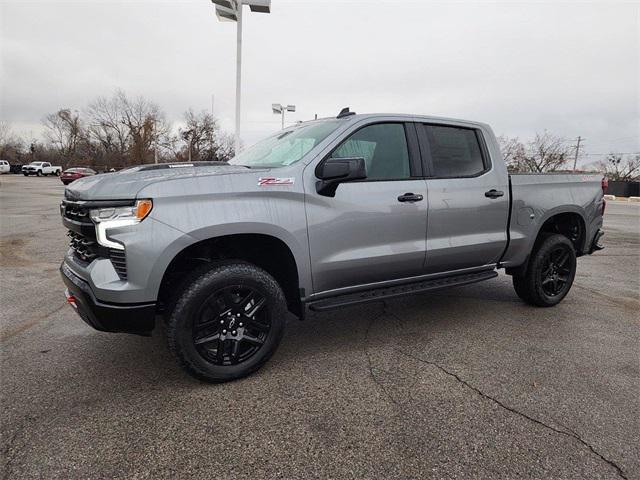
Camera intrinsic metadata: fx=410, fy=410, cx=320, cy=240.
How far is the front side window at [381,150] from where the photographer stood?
129 inches

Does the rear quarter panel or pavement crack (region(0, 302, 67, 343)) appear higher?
the rear quarter panel

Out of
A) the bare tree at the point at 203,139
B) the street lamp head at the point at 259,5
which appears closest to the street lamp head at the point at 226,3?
the street lamp head at the point at 259,5

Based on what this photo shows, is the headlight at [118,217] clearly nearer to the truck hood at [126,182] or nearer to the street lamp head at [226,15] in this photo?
the truck hood at [126,182]

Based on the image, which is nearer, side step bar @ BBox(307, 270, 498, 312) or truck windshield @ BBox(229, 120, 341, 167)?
side step bar @ BBox(307, 270, 498, 312)

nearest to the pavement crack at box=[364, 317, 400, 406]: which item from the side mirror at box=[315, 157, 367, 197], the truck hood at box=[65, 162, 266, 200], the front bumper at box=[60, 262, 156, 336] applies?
the side mirror at box=[315, 157, 367, 197]

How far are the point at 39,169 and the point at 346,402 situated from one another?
59.3m

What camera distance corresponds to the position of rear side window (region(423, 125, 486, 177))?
12.1 feet

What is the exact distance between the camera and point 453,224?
364 cm

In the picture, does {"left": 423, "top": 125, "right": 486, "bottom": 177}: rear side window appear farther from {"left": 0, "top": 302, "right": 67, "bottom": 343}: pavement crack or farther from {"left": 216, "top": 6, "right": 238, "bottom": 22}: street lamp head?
{"left": 216, "top": 6, "right": 238, "bottom": 22}: street lamp head

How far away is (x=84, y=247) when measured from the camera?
2734 millimetres

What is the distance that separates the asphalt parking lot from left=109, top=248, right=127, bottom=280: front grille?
2.70ft

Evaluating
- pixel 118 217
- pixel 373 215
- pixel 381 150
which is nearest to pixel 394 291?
pixel 373 215

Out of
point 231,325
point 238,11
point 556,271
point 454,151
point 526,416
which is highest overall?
point 238,11

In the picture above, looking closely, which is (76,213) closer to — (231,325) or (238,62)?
(231,325)
